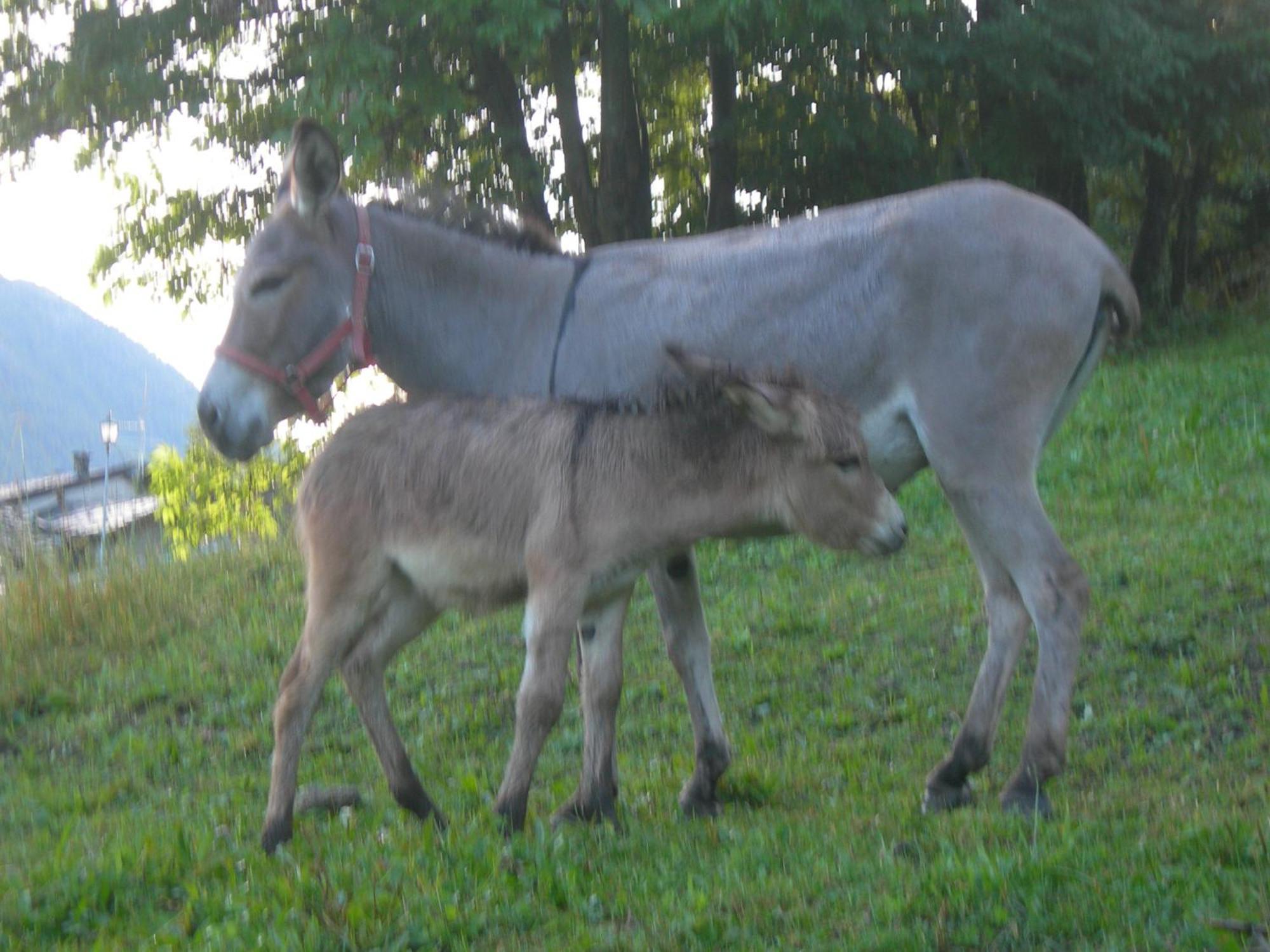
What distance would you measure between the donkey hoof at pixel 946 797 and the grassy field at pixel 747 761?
0.18 meters

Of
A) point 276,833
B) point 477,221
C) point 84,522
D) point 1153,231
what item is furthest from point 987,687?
point 1153,231

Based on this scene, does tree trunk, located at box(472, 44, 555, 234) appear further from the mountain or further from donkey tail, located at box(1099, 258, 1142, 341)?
donkey tail, located at box(1099, 258, 1142, 341)

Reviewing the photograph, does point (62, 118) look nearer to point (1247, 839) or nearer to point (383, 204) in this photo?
point (383, 204)

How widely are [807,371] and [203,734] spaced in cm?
440

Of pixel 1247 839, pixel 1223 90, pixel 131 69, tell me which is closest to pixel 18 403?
pixel 131 69

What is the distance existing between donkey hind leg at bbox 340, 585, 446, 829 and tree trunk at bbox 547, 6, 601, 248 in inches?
450

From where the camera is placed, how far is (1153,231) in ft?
67.7

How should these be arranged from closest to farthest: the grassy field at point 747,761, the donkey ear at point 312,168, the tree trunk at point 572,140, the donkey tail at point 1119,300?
the grassy field at point 747,761 → the donkey tail at point 1119,300 → the donkey ear at point 312,168 → the tree trunk at point 572,140

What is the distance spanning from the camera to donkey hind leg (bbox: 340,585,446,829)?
5512mm

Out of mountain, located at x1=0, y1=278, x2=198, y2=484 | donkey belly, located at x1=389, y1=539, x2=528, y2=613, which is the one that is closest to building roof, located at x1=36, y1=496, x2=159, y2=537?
mountain, located at x1=0, y1=278, x2=198, y2=484

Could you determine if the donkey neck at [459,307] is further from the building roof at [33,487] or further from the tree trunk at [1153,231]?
the tree trunk at [1153,231]

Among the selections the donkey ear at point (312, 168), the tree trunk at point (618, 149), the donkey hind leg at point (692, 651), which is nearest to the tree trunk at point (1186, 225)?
the tree trunk at point (618, 149)

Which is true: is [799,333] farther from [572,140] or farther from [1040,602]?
[572,140]

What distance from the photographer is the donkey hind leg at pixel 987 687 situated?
557 cm
